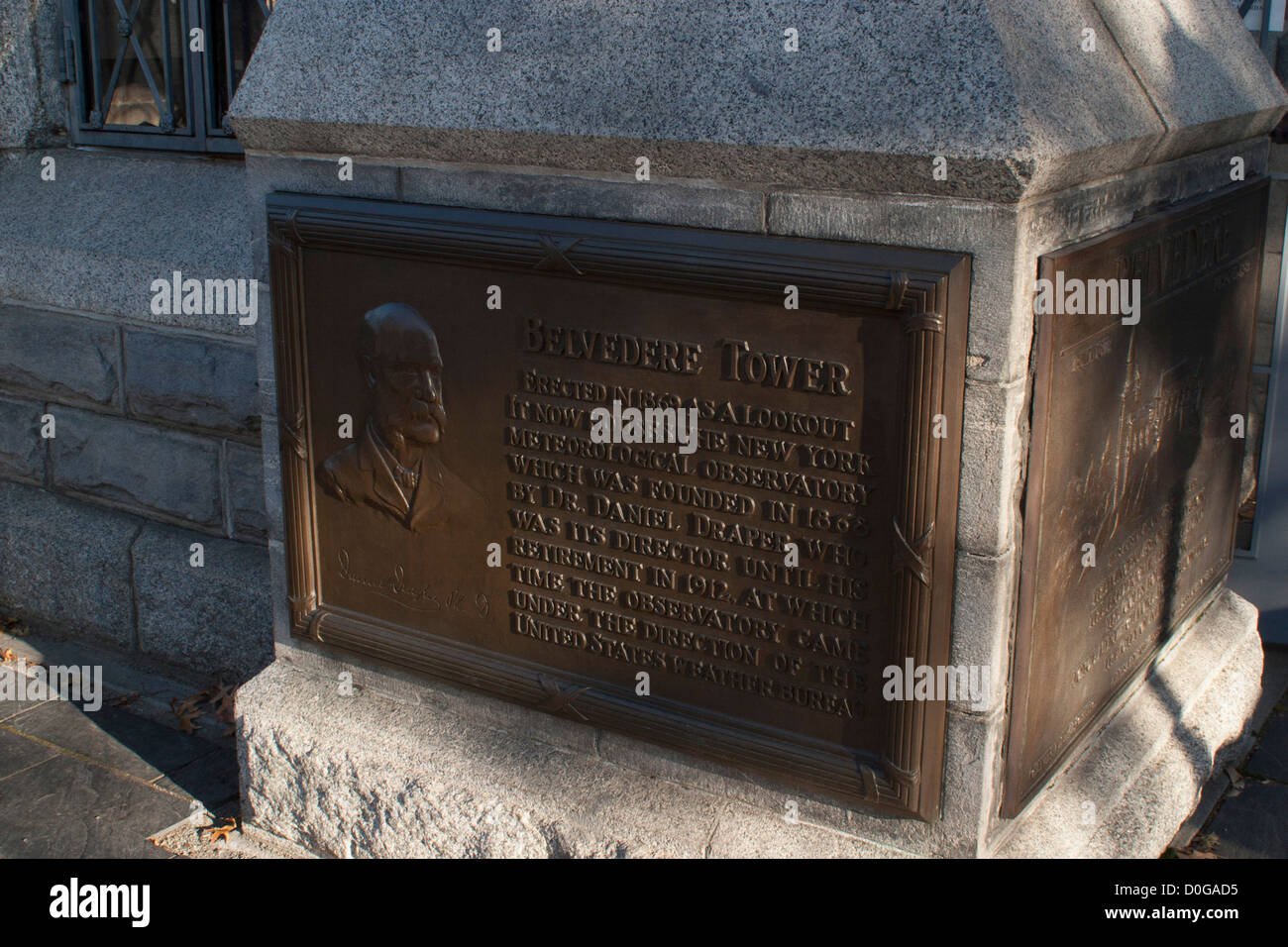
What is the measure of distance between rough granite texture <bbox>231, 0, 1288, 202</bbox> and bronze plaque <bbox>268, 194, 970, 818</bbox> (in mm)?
169

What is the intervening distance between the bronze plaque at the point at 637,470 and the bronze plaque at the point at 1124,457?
0.24 metres

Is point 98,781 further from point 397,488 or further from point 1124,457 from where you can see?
point 1124,457

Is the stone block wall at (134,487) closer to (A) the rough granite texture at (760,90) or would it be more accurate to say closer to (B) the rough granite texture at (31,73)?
(B) the rough granite texture at (31,73)

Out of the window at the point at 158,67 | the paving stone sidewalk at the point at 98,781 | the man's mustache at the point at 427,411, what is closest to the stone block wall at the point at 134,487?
the paving stone sidewalk at the point at 98,781

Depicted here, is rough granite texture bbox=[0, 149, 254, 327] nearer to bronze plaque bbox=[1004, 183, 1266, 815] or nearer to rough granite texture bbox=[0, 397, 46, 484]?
rough granite texture bbox=[0, 397, 46, 484]

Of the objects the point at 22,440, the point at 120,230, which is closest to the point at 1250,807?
the point at 120,230

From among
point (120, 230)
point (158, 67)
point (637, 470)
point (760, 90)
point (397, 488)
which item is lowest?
point (397, 488)

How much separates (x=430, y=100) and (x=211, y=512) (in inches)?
85.0

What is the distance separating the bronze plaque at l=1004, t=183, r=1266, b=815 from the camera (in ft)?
8.54

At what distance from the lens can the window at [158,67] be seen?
464cm

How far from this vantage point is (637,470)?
9.51ft

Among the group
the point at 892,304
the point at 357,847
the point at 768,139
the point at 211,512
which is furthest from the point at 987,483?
the point at 211,512
